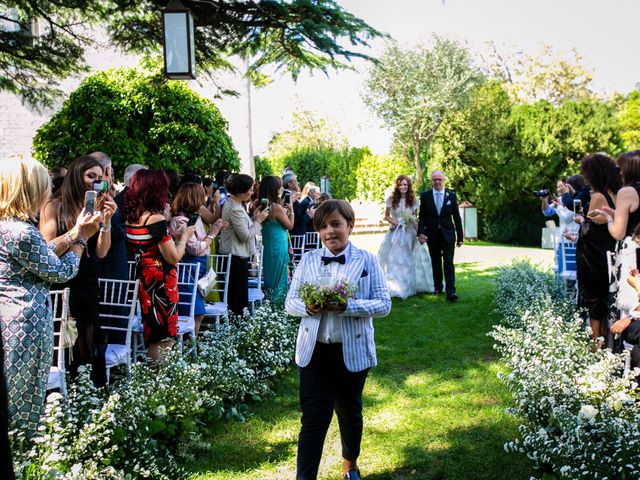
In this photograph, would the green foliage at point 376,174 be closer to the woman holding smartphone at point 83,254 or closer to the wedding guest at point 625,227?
the wedding guest at point 625,227

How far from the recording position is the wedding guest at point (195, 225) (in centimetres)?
595

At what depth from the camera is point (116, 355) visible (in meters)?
4.92

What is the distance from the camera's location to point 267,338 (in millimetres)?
6848

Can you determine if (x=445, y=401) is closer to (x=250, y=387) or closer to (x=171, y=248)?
(x=250, y=387)

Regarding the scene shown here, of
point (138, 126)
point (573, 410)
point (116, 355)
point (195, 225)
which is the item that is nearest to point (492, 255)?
point (138, 126)

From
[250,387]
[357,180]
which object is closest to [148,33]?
[250,387]

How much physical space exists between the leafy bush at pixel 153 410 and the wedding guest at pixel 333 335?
985 mm

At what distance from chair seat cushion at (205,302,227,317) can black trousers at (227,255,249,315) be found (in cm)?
44

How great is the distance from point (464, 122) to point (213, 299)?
18.1m

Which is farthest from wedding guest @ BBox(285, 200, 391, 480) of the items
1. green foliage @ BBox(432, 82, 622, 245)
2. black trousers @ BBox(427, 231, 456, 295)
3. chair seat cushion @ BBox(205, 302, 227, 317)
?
green foliage @ BBox(432, 82, 622, 245)

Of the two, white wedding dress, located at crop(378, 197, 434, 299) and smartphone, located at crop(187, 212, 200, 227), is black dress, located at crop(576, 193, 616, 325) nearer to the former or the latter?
smartphone, located at crop(187, 212, 200, 227)

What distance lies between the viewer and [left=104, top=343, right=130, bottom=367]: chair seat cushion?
16.0 ft

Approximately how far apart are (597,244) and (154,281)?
4235 millimetres

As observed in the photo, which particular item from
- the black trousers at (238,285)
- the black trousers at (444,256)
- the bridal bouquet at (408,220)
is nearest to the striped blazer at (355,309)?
the black trousers at (238,285)
